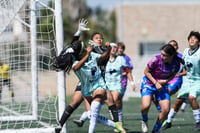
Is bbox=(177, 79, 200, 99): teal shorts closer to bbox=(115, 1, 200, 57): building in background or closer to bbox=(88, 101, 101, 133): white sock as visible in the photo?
bbox=(88, 101, 101, 133): white sock

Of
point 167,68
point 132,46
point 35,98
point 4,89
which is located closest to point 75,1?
point 132,46

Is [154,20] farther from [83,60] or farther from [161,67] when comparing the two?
[83,60]

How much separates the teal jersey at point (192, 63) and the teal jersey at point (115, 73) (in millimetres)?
1709

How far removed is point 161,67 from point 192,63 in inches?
60.2

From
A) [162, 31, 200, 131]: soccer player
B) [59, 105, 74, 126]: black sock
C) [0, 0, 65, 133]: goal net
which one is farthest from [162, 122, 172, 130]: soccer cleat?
[59, 105, 74, 126]: black sock

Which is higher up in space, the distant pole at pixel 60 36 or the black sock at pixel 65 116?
the distant pole at pixel 60 36

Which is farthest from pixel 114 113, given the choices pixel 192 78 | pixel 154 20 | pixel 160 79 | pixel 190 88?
pixel 154 20

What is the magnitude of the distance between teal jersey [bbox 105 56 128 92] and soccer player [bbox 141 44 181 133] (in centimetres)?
227

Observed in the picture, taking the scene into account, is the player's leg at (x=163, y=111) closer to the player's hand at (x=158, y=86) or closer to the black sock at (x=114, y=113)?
the player's hand at (x=158, y=86)

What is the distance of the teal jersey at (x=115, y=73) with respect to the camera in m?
14.5

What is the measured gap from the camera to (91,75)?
11.7 m

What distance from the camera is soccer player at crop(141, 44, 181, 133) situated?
11906 millimetres

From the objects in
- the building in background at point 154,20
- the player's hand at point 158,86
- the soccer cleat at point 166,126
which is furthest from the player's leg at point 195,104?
the building in background at point 154,20

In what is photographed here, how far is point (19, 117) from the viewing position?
15188 mm
